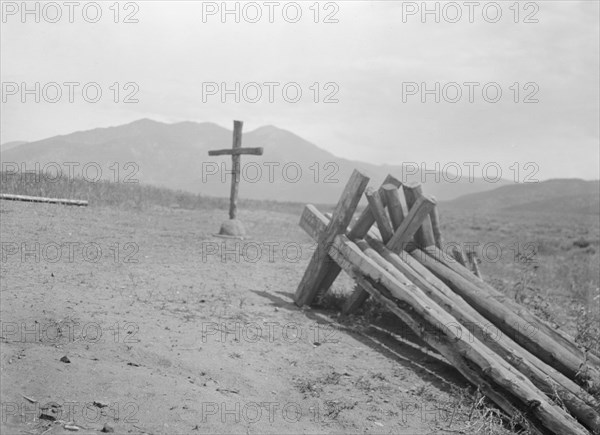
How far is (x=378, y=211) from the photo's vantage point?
602 centimetres

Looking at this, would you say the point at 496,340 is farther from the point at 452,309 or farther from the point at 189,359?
the point at 189,359

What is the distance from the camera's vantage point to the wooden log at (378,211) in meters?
6.01

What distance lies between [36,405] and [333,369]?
99.8 inches

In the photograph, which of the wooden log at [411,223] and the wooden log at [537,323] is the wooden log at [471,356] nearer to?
the wooden log at [411,223]

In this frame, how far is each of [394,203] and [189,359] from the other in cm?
302

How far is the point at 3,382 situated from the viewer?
3.36m

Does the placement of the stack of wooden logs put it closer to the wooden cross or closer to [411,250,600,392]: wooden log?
[411,250,600,392]: wooden log

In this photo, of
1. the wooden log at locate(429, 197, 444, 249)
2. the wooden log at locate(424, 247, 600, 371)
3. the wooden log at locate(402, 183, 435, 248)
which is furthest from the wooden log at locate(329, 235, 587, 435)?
the wooden log at locate(429, 197, 444, 249)

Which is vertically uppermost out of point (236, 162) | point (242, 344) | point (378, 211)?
point (236, 162)

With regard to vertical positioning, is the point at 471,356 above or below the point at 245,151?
below

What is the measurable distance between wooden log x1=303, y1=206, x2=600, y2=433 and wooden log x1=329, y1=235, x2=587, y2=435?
0.15 metres

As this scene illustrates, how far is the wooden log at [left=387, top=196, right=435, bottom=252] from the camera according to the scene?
5.75m

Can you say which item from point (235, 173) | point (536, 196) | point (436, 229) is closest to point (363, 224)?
point (436, 229)

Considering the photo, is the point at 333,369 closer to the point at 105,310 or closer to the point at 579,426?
the point at 579,426
